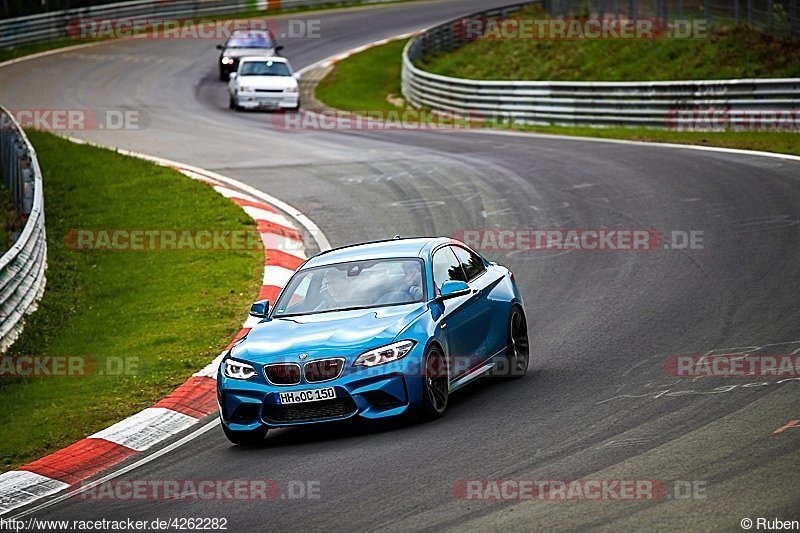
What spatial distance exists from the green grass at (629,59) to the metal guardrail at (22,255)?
16.7 metres

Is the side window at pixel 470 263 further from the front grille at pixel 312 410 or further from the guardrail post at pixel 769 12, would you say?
the guardrail post at pixel 769 12

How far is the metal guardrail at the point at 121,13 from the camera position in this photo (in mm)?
48844

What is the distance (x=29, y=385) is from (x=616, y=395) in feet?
19.4

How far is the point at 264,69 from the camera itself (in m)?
35.3

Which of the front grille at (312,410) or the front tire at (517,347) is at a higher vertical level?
the front grille at (312,410)

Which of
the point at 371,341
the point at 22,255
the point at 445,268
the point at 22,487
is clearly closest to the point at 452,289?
the point at 445,268

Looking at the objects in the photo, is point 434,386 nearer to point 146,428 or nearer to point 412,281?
point 412,281

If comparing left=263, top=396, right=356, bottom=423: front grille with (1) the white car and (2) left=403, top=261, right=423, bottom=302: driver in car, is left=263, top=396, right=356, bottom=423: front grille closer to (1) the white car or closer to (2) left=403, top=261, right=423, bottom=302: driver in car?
(2) left=403, top=261, right=423, bottom=302: driver in car

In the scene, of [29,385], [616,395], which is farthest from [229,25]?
[616,395]

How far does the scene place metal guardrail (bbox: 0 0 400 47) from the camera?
48.8 m

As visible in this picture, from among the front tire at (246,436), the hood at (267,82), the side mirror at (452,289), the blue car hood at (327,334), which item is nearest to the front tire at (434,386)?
the blue car hood at (327,334)

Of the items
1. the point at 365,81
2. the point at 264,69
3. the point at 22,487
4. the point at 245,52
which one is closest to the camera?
the point at 22,487

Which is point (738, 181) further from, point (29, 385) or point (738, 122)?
point (29, 385)

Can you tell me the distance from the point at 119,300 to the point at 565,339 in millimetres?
5984
